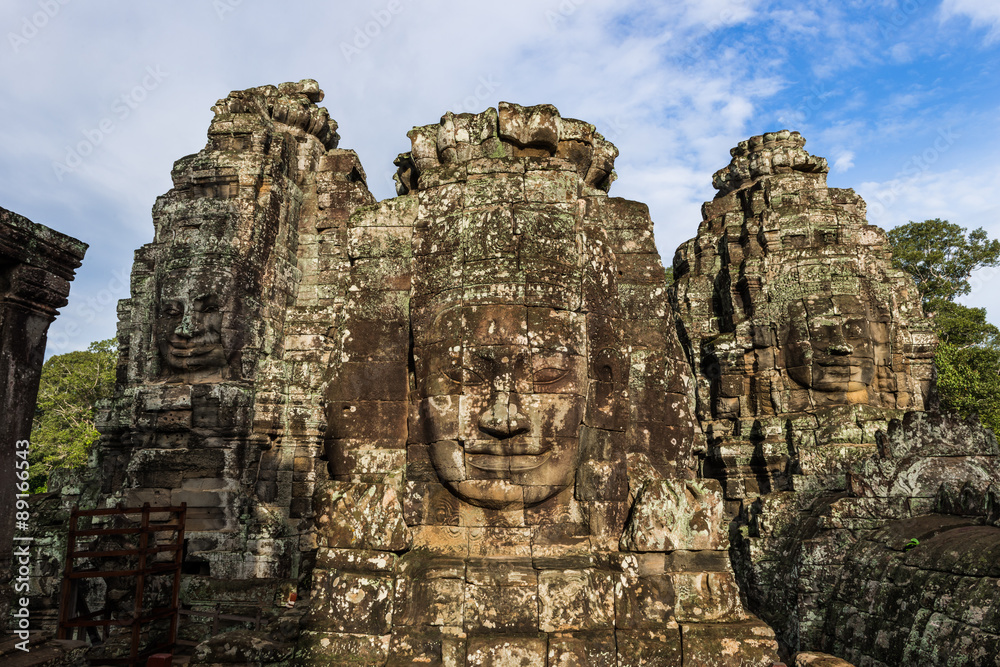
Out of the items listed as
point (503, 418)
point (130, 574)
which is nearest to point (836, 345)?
point (503, 418)

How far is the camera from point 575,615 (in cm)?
434

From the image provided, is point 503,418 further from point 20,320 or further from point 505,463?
point 20,320

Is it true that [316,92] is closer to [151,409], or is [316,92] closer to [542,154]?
[151,409]

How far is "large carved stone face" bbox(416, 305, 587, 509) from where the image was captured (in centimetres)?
456

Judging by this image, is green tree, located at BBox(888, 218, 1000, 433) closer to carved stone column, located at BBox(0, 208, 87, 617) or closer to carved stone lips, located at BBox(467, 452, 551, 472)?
carved stone lips, located at BBox(467, 452, 551, 472)

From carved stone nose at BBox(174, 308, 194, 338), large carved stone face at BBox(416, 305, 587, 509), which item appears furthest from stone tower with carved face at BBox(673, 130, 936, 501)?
carved stone nose at BBox(174, 308, 194, 338)

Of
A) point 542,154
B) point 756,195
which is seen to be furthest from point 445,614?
point 756,195

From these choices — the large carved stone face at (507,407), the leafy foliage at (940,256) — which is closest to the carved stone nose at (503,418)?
the large carved stone face at (507,407)

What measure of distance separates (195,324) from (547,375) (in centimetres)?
747

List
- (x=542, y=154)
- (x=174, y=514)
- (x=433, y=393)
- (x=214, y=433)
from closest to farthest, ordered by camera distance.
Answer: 1. (x=433, y=393)
2. (x=542, y=154)
3. (x=174, y=514)
4. (x=214, y=433)

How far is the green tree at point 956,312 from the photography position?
2100cm

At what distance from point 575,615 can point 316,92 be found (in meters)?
11.7

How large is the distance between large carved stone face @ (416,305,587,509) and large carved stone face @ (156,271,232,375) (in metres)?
6.67

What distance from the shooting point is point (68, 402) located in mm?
33469
